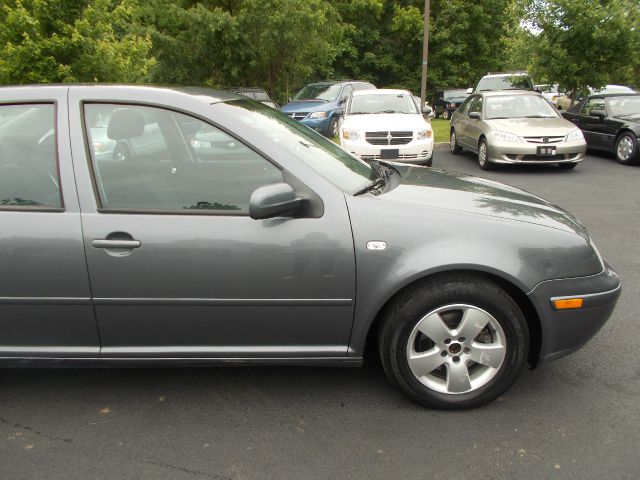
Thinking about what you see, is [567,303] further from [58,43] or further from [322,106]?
[322,106]

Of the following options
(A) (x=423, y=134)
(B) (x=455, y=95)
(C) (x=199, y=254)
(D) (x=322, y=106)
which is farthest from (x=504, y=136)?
(B) (x=455, y=95)

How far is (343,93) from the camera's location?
56.0 ft

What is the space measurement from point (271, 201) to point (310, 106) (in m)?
14.0

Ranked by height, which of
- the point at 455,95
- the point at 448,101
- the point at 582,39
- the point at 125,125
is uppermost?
the point at 582,39

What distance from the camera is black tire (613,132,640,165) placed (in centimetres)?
1084

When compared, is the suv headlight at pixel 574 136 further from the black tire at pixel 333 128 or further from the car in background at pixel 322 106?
the black tire at pixel 333 128

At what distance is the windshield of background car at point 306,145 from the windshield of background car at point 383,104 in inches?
302

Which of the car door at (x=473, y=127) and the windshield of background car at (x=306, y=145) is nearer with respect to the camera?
the windshield of background car at (x=306, y=145)

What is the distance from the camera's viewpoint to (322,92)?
17391 mm

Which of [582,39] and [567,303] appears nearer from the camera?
[567,303]

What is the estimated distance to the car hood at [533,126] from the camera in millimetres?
10125

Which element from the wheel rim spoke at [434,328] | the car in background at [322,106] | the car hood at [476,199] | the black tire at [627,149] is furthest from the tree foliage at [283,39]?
the wheel rim spoke at [434,328]

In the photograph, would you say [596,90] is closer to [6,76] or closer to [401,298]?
[6,76]

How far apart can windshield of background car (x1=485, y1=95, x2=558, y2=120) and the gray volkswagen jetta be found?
28.4ft
